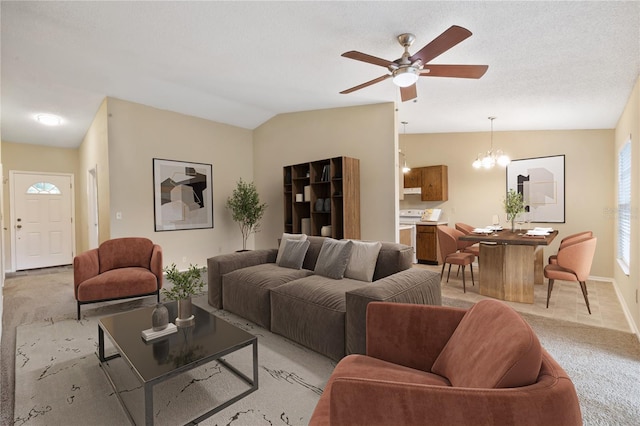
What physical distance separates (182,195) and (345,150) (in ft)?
9.94

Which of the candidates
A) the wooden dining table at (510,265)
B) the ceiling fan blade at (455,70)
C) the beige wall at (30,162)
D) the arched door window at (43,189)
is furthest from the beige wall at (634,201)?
the arched door window at (43,189)

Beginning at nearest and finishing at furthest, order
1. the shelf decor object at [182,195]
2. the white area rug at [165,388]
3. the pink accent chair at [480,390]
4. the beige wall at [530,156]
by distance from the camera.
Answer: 1. the pink accent chair at [480,390]
2. the white area rug at [165,388]
3. the beige wall at [530,156]
4. the shelf decor object at [182,195]

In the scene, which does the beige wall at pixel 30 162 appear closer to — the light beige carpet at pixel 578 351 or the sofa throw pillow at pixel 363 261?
the light beige carpet at pixel 578 351

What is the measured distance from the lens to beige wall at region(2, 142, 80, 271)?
19.3 feet

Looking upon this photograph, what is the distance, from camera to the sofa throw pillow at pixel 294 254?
138 inches

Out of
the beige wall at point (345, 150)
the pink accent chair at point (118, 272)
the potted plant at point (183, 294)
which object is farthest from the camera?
the beige wall at point (345, 150)

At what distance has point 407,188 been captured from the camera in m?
6.75

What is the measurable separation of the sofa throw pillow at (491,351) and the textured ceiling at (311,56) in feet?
7.16

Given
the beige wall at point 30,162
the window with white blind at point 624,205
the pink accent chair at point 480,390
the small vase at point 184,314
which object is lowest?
the small vase at point 184,314

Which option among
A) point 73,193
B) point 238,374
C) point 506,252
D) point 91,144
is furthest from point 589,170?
point 73,193

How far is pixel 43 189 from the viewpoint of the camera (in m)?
6.36

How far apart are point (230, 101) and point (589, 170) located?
602cm

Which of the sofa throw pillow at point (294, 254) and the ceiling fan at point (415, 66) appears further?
the sofa throw pillow at point (294, 254)

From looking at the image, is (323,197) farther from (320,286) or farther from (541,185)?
(541,185)
